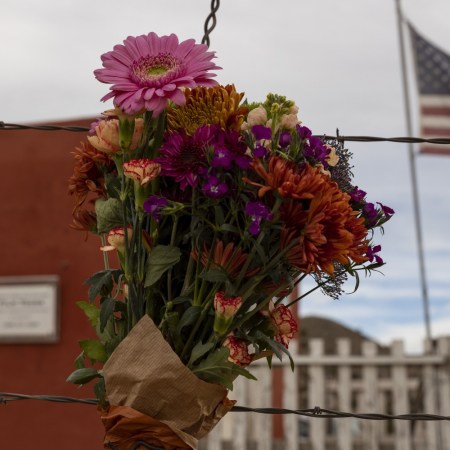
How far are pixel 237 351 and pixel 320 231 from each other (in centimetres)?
23

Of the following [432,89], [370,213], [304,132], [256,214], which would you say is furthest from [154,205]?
[432,89]

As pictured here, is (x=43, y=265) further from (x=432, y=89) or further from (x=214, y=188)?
(x=214, y=188)

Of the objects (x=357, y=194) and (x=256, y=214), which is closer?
(x=256, y=214)

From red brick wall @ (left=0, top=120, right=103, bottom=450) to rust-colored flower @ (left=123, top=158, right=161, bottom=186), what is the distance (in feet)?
16.2

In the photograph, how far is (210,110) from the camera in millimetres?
1359

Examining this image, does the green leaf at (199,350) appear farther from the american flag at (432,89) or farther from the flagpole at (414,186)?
the american flag at (432,89)

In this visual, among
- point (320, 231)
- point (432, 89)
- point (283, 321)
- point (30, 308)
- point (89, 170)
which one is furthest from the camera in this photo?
point (432, 89)

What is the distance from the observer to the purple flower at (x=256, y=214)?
1.26 meters

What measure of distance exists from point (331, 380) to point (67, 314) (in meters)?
2.12

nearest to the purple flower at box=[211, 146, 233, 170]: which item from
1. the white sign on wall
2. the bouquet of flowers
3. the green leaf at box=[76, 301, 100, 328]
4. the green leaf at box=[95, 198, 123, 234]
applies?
the bouquet of flowers

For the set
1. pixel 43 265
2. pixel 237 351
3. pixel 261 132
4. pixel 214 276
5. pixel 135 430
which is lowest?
pixel 135 430

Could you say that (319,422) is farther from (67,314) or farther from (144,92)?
(144,92)

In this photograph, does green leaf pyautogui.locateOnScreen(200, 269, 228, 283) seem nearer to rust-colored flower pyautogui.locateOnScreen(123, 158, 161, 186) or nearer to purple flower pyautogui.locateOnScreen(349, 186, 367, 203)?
rust-colored flower pyautogui.locateOnScreen(123, 158, 161, 186)

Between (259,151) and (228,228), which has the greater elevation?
(259,151)
